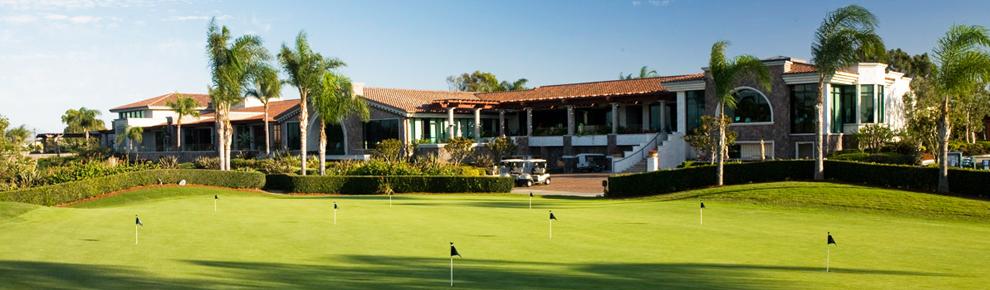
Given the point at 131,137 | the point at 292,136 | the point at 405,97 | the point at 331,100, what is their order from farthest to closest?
the point at 131,137 → the point at 292,136 → the point at 405,97 → the point at 331,100

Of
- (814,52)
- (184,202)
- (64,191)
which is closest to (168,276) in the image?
(184,202)

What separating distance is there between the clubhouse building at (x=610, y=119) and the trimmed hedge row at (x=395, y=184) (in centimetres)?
1294

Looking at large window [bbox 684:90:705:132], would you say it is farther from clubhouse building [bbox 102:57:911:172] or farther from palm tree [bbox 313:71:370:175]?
palm tree [bbox 313:71:370:175]

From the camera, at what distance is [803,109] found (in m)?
45.1

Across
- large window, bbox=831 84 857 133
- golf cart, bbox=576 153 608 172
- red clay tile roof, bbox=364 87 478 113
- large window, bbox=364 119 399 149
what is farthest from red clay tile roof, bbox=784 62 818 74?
large window, bbox=364 119 399 149

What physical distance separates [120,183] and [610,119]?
35427 millimetres

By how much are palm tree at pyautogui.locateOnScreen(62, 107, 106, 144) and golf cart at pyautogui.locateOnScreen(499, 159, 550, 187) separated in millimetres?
86448

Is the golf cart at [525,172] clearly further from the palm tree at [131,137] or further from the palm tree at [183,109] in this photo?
the palm tree at [131,137]

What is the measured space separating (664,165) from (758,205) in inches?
850

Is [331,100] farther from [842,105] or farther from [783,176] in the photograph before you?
[842,105]

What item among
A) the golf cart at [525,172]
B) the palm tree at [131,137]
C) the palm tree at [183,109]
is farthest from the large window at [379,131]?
the palm tree at [131,137]

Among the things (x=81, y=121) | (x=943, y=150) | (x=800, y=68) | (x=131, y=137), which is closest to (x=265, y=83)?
(x=131, y=137)

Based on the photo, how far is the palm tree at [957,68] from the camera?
2633 cm

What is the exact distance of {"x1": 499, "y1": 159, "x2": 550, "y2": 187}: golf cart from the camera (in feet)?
136
